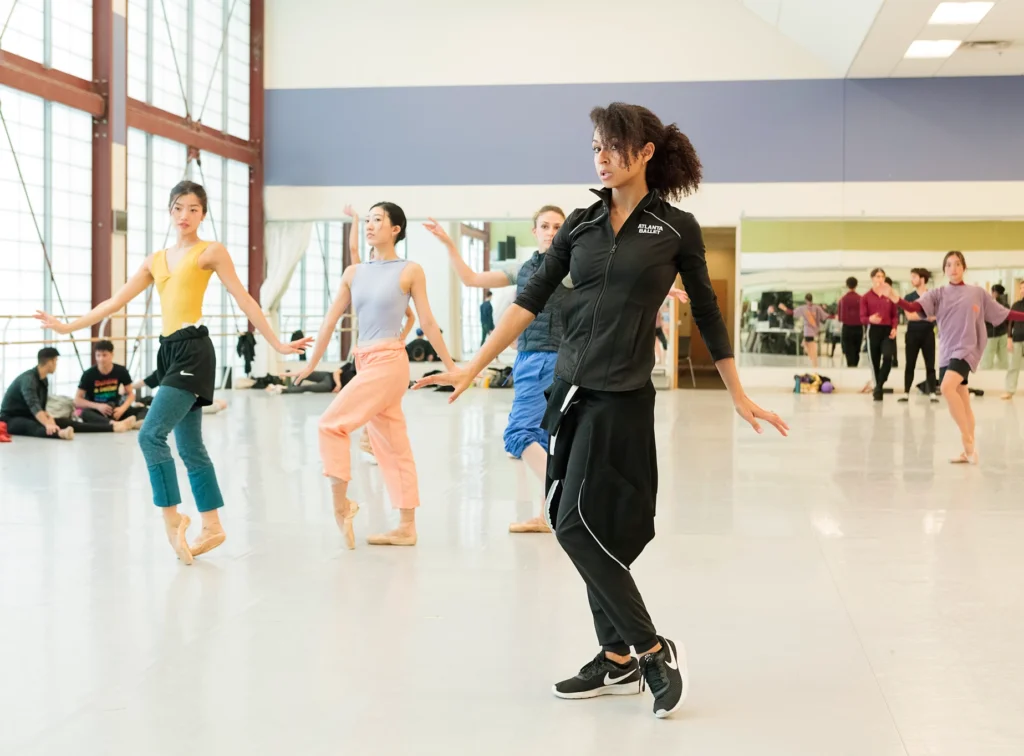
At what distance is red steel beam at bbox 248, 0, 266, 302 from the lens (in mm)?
19719

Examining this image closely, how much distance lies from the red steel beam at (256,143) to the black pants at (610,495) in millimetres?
16851

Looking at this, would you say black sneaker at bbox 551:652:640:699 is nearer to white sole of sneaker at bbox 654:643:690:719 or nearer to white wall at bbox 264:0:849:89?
white sole of sneaker at bbox 654:643:690:719

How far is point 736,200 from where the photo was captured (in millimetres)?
19016

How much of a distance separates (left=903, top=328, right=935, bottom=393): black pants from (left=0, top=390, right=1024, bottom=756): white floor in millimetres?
8549

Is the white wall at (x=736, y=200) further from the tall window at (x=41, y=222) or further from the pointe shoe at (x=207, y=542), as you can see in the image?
the pointe shoe at (x=207, y=542)

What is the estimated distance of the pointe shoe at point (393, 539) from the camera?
586 centimetres

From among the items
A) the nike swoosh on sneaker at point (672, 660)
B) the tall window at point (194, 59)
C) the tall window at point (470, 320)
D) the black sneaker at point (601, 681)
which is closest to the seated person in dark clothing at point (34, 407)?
the tall window at point (194, 59)

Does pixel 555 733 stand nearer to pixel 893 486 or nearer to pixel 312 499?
pixel 312 499

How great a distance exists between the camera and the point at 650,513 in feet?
11.3

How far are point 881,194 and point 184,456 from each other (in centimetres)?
1551

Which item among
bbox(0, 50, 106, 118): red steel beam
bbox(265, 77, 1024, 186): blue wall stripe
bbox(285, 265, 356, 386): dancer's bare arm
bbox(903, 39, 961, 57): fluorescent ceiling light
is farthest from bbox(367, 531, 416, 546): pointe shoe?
bbox(265, 77, 1024, 186): blue wall stripe

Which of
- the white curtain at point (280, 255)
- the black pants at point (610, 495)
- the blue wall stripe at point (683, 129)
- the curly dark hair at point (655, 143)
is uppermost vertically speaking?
the blue wall stripe at point (683, 129)

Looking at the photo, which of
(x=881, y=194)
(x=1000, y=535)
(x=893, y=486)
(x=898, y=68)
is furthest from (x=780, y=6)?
(x=1000, y=535)

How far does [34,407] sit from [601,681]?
8678 millimetres
